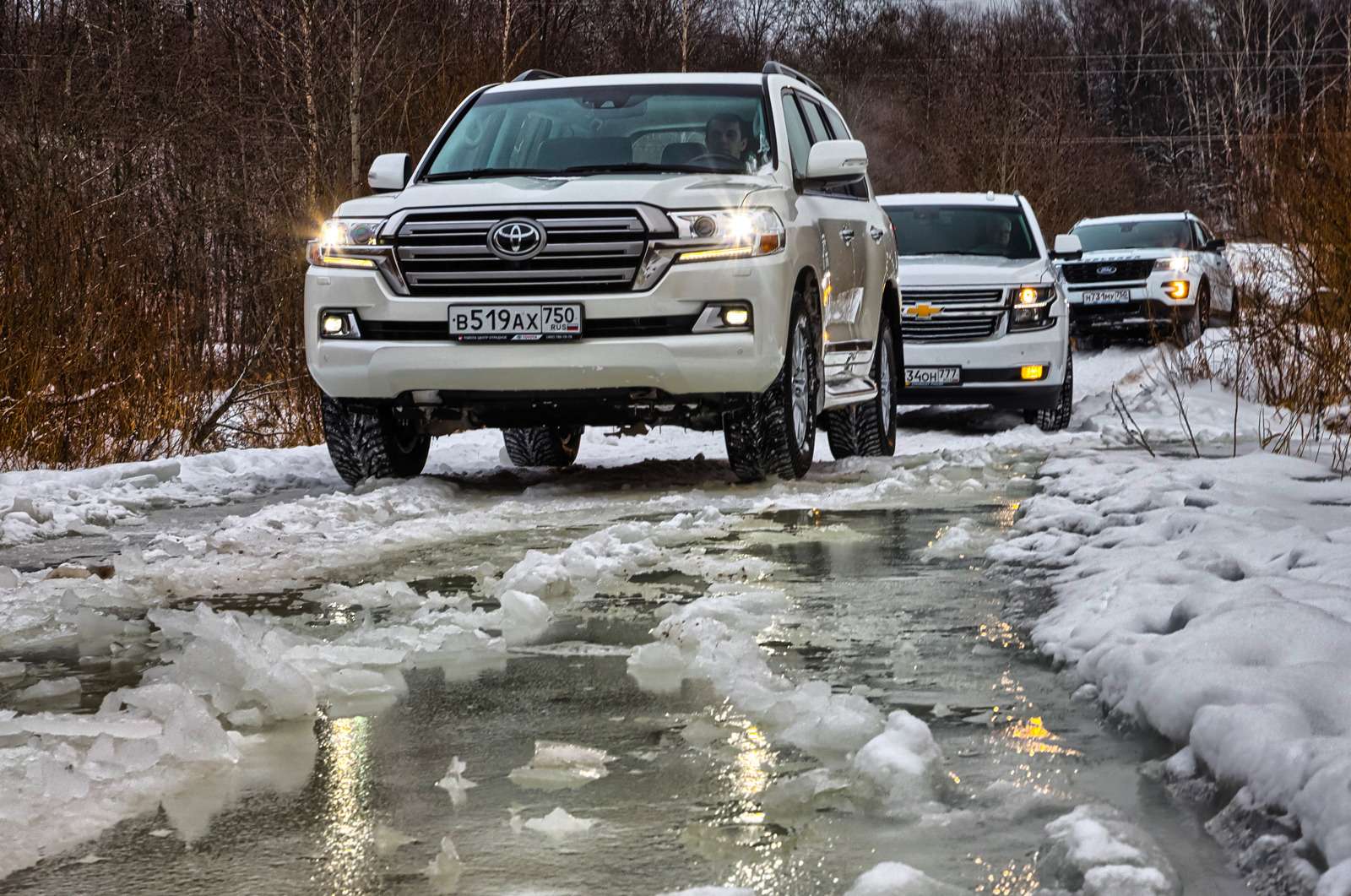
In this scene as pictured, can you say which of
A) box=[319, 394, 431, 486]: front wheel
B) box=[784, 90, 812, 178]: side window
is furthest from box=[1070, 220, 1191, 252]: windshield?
box=[319, 394, 431, 486]: front wheel

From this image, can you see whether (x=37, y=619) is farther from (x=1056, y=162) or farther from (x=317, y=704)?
(x=1056, y=162)

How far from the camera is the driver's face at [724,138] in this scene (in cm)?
871

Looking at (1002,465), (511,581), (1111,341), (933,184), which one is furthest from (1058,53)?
(511,581)

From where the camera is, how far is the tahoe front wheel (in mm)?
8125

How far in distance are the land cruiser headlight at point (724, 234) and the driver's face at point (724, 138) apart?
3.00 ft

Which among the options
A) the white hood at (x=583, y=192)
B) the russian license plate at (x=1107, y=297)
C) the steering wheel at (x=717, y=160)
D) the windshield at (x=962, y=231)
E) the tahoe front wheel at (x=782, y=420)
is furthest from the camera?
the russian license plate at (x=1107, y=297)

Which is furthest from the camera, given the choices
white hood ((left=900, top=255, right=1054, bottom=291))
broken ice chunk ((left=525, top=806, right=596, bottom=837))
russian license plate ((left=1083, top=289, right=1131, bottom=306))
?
russian license plate ((left=1083, top=289, right=1131, bottom=306))

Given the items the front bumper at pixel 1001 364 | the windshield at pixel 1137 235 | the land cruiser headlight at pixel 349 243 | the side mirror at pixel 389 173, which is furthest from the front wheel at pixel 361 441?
the windshield at pixel 1137 235

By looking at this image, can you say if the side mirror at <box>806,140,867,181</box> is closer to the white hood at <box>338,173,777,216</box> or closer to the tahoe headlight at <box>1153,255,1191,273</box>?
the white hood at <box>338,173,777,216</box>

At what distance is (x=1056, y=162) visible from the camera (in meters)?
43.6

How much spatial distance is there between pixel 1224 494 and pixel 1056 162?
126 feet

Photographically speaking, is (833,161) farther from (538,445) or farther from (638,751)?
(638,751)

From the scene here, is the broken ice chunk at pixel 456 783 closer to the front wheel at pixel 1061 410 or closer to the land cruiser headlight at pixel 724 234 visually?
the land cruiser headlight at pixel 724 234

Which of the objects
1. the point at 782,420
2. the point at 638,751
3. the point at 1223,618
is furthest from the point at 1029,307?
the point at 638,751
